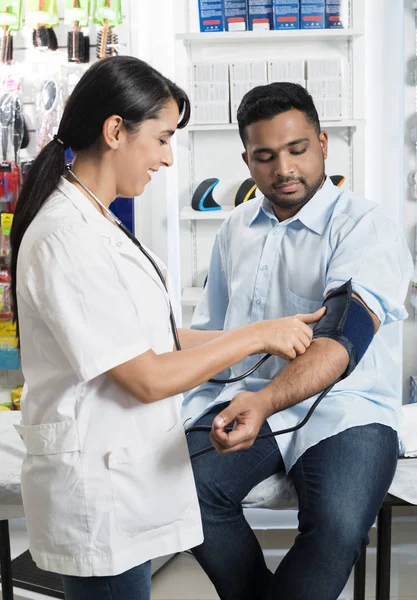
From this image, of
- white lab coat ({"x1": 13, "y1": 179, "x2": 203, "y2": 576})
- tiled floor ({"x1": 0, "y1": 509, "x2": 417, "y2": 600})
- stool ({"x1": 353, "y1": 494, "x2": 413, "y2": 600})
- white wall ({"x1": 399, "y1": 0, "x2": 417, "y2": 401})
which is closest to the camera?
white lab coat ({"x1": 13, "y1": 179, "x2": 203, "y2": 576})

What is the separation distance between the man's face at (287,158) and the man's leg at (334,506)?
0.63 m

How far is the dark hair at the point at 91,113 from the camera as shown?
48.9 inches

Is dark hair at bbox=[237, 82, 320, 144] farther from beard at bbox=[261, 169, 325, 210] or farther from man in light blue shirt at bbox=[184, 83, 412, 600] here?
beard at bbox=[261, 169, 325, 210]

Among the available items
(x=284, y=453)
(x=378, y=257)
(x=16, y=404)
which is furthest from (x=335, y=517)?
(x=16, y=404)

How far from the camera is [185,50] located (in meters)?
3.09

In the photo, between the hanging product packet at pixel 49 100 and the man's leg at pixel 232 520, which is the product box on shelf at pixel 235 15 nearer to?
the hanging product packet at pixel 49 100

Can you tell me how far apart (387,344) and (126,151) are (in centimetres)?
87

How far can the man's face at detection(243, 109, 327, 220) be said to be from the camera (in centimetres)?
185

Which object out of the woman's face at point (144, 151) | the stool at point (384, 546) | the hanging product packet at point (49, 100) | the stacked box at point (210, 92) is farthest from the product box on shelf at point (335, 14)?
the stool at point (384, 546)

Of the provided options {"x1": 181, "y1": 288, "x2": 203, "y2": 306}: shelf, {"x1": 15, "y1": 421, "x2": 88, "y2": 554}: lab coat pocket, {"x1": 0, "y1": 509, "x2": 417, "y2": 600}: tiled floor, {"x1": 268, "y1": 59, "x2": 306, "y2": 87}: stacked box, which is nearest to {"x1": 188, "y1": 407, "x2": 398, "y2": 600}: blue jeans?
{"x1": 15, "y1": 421, "x2": 88, "y2": 554}: lab coat pocket

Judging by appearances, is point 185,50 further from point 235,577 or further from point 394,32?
point 235,577

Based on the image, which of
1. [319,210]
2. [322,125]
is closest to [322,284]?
[319,210]

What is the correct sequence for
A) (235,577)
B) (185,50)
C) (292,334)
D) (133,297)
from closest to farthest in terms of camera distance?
1. (133,297)
2. (292,334)
3. (235,577)
4. (185,50)

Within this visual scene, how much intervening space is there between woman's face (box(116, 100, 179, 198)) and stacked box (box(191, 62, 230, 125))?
1714mm
